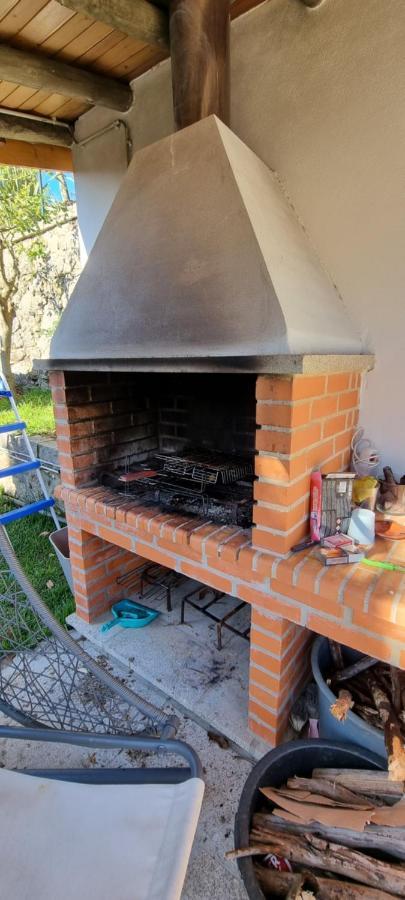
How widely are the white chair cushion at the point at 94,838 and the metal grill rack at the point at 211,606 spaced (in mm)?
1016

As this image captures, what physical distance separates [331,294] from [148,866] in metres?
1.92

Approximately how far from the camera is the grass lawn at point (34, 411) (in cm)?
476

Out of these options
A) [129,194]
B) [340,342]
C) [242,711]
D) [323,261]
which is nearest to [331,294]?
[323,261]

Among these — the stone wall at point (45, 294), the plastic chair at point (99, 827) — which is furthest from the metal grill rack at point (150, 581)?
the stone wall at point (45, 294)

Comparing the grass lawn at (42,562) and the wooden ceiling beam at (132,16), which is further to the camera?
the grass lawn at (42,562)

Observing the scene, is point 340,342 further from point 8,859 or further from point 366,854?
point 8,859

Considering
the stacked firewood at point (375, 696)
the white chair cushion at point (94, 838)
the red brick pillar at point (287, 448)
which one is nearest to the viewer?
the white chair cushion at point (94, 838)

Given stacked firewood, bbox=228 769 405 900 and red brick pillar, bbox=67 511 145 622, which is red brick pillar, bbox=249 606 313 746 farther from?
red brick pillar, bbox=67 511 145 622

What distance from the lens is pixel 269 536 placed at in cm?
138

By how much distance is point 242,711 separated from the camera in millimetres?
1687

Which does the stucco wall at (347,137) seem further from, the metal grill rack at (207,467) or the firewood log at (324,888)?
the firewood log at (324,888)

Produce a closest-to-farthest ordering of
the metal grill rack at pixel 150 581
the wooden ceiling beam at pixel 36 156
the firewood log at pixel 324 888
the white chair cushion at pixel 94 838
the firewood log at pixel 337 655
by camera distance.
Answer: the white chair cushion at pixel 94 838 → the firewood log at pixel 324 888 → the firewood log at pixel 337 655 → the metal grill rack at pixel 150 581 → the wooden ceiling beam at pixel 36 156

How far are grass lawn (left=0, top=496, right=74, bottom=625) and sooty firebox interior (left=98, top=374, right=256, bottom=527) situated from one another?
0.92m

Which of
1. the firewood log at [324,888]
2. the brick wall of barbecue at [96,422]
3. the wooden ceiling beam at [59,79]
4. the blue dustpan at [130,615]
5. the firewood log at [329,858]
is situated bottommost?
the blue dustpan at [130,615]
